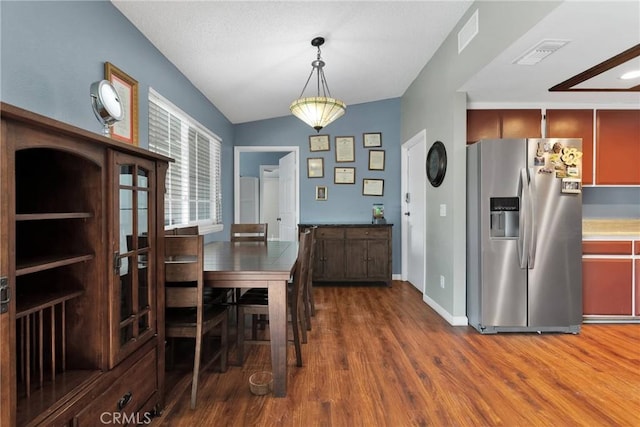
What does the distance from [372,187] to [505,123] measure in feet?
7.17

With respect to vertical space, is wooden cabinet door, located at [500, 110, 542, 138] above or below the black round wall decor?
above

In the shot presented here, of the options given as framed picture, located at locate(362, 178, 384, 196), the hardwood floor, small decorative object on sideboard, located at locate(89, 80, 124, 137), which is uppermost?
small decorative object on sideboard, located at locate(89, 80, 124, 137)

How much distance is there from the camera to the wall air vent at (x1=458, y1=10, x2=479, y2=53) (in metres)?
2.78

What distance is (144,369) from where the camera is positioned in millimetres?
1688

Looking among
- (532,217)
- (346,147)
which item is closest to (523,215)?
(532,217)

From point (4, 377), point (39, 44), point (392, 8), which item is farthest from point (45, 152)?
point (392, 8)

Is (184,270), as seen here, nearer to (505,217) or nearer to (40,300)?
(40,300)

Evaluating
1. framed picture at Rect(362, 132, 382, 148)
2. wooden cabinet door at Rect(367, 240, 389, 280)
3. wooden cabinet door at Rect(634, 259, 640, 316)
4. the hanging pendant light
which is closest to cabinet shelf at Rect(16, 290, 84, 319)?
the hanging pendant light

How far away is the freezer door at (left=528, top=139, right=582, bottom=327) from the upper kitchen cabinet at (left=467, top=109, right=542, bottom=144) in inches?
21.3

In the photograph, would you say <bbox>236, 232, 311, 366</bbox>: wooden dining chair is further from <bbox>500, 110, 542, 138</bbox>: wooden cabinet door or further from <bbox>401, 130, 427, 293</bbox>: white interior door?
<bbox>500, 110, 542, 138</bbox>: wooden cabinet door

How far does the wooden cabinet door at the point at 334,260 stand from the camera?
4855 millimetres

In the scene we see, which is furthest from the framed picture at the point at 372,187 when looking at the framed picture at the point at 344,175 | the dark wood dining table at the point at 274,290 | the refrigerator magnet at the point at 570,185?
the dark wood dining table at the point at 274,290

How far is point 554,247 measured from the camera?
119 inches

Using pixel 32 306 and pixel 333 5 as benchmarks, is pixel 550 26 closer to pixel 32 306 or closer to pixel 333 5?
pixel 333 5
